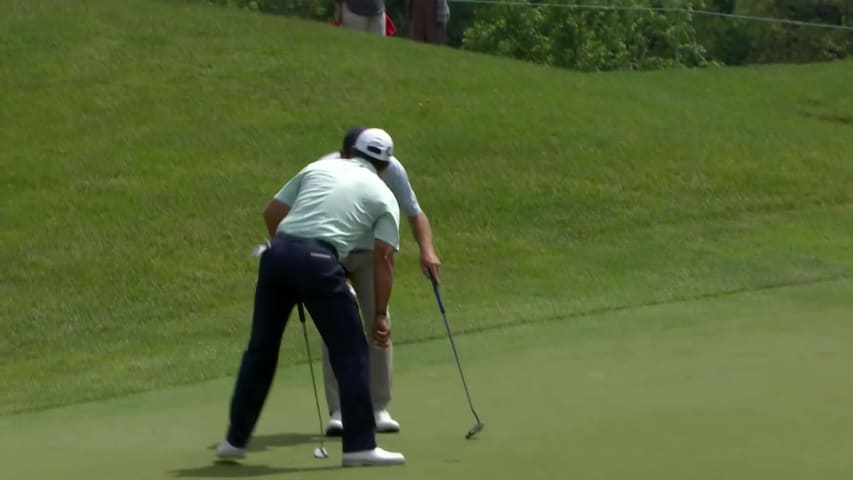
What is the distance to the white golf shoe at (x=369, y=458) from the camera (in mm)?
8312

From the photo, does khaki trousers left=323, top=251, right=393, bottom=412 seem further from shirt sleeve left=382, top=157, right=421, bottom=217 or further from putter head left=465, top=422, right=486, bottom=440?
putter head left=465, top=422, right=486, bottom=440

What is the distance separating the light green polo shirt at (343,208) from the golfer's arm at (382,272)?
0.21ft

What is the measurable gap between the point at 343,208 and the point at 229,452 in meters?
1.37

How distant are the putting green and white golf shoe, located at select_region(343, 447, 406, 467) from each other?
8cm

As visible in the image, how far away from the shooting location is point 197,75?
67.8 feet

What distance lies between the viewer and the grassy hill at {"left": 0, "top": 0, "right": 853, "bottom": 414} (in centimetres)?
1441

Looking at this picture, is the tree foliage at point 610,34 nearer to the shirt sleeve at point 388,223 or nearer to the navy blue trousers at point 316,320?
the shirt sleeve at point 388,223

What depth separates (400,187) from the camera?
9320mm

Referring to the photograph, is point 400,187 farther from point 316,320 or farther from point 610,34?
point 610,34

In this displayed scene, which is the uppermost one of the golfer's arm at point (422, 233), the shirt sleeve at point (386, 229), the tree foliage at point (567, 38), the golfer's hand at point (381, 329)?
the shirt sleeve at point (386, 229)

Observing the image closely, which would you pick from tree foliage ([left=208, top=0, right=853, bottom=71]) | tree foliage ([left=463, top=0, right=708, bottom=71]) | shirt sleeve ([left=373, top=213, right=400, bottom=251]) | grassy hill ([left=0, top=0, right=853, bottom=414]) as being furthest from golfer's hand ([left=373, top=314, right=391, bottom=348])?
tree foliage ([left=463, top=0, right=708, bottom=71])

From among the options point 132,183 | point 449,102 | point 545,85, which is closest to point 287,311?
point 132,183

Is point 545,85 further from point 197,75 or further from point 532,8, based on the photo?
point 532,8

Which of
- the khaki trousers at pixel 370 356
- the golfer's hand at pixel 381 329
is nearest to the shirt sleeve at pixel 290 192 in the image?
the khaki trousers at pixel 370 356
